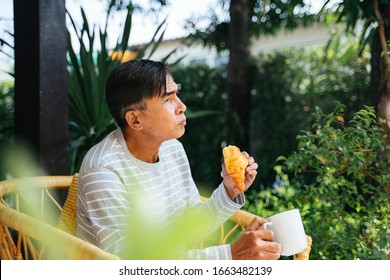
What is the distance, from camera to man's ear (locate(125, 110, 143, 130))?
1.63m

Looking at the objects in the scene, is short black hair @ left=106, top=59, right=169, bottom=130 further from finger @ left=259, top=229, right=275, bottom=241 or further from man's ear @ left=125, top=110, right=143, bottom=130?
finger @ left=259, top=229, right=275, bottom=241

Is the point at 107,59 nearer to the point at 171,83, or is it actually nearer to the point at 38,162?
the point at 38,162

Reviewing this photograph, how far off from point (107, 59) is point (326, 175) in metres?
1.71

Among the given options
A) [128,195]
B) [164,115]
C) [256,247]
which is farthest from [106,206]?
[256,247]

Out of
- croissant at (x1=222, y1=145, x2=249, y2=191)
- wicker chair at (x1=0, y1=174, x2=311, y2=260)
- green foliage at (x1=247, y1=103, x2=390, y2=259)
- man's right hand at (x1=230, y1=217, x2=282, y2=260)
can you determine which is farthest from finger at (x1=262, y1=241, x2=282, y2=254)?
green foliage at (x1=247, y1=103, x2=390, y2=259)

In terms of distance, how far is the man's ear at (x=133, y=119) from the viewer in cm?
163

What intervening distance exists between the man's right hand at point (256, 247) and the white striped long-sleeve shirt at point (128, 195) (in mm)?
32

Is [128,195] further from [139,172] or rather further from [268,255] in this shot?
[268,255]

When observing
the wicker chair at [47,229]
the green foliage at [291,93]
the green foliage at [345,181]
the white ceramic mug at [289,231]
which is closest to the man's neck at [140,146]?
the wicker chair at [47,229]

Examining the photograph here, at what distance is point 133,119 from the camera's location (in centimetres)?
164

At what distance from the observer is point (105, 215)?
4.86ft

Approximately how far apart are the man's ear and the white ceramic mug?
0.48 meters

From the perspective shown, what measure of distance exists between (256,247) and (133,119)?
21.6 inches
